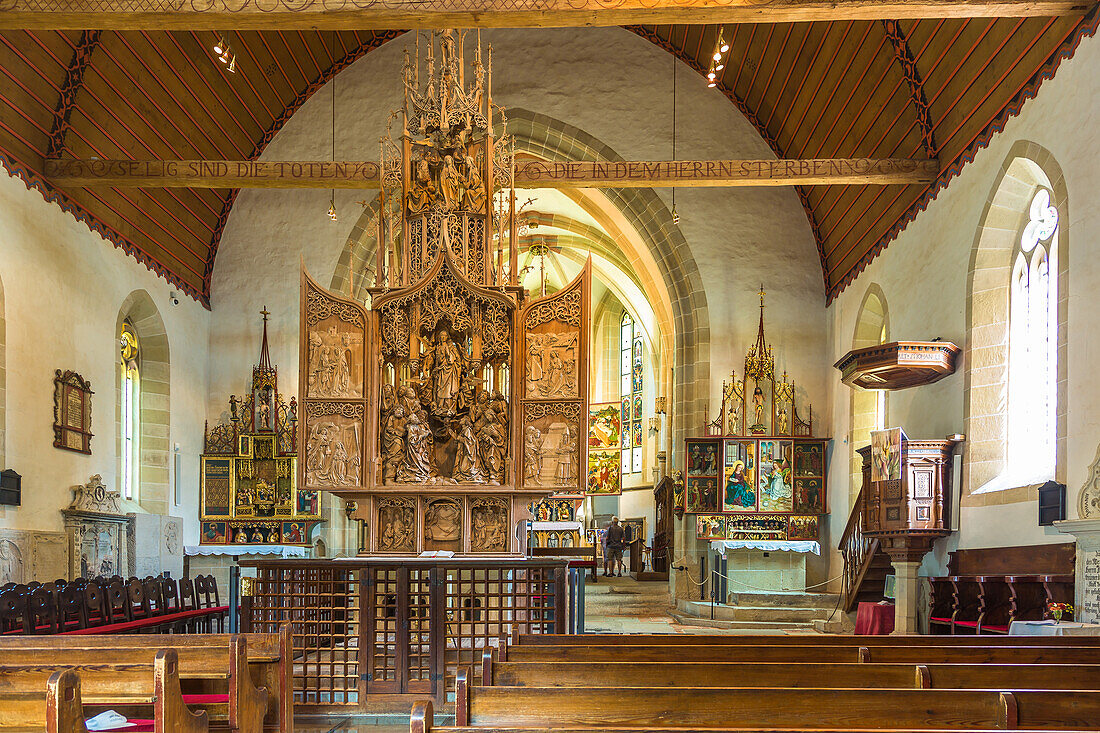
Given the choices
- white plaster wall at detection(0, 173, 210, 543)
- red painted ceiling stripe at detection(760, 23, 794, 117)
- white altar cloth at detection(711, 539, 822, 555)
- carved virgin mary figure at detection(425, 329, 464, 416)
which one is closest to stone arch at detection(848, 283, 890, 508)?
white altar cloth at detection(711, 539, 822, 555)

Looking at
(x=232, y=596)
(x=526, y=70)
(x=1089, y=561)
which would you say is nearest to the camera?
(x=232, y=596)

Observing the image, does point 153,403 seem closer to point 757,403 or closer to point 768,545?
point 757,403

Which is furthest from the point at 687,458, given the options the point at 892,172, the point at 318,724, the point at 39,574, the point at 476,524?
the point at 318,724

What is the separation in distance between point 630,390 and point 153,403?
15.3 m

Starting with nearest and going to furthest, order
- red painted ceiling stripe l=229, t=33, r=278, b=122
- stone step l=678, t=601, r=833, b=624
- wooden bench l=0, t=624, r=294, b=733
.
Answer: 1. wooden bench l=0, t=624, r=294, b=733
2. stone step l=678, t=601, r=833, b=624
3. red painted ceiling stripe l=229, t=33, r=278, b=122

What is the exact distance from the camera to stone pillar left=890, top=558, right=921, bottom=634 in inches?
400

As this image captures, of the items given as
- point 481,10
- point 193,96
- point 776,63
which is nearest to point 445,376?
point 481,10

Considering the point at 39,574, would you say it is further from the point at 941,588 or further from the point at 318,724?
the point at 941,588

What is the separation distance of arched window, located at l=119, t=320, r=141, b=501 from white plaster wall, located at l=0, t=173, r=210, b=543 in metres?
0.61

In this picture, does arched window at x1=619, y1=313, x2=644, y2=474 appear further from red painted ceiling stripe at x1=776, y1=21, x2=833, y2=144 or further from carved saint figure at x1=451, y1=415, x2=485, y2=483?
carved saint figure at x1=451, y1=415, x2=485, y2=483

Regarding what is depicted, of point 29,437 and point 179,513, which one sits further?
point 179,513

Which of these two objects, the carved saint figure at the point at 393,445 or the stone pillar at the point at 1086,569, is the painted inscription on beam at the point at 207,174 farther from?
the stone pillar at the point at 1086,569

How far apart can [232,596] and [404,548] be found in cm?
294

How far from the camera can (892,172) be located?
11.9m
